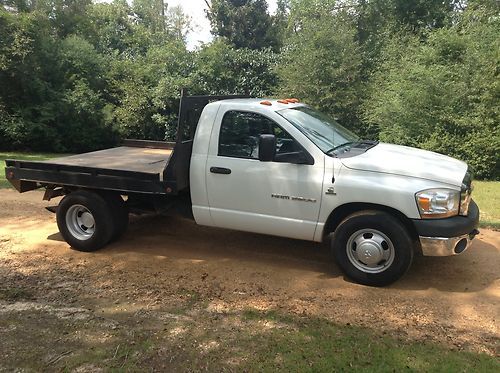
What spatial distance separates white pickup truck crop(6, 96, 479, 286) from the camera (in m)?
4.74

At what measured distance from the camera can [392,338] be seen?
3.85m

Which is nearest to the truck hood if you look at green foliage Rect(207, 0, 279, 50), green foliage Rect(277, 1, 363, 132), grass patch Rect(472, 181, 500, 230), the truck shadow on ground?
the truck shadow on ground

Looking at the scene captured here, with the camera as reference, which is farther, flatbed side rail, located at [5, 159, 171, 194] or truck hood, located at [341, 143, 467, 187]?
flatbed side rail, located at [5, 159, 171, 194]

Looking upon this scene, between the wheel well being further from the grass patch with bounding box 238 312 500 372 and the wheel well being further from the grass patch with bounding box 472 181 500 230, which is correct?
the grass patch with bounding box 472 181 500 230

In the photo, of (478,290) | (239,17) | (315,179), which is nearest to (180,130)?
(315,179)

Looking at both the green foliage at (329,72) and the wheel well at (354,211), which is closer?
the wheel well at (354,211)

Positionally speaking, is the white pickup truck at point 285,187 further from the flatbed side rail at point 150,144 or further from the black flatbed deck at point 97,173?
the flatbed side rail at point 150,144

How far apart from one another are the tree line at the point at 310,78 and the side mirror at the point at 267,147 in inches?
409

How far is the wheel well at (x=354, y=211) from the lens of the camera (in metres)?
4.84

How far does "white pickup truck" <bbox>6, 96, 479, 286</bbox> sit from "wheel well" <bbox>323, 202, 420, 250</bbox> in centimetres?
1

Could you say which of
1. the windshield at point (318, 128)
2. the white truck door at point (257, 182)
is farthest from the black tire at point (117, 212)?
the windshield at point (318, 128)

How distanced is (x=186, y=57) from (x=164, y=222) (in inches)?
592

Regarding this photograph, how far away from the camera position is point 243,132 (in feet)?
18.0

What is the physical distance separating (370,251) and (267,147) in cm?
151
